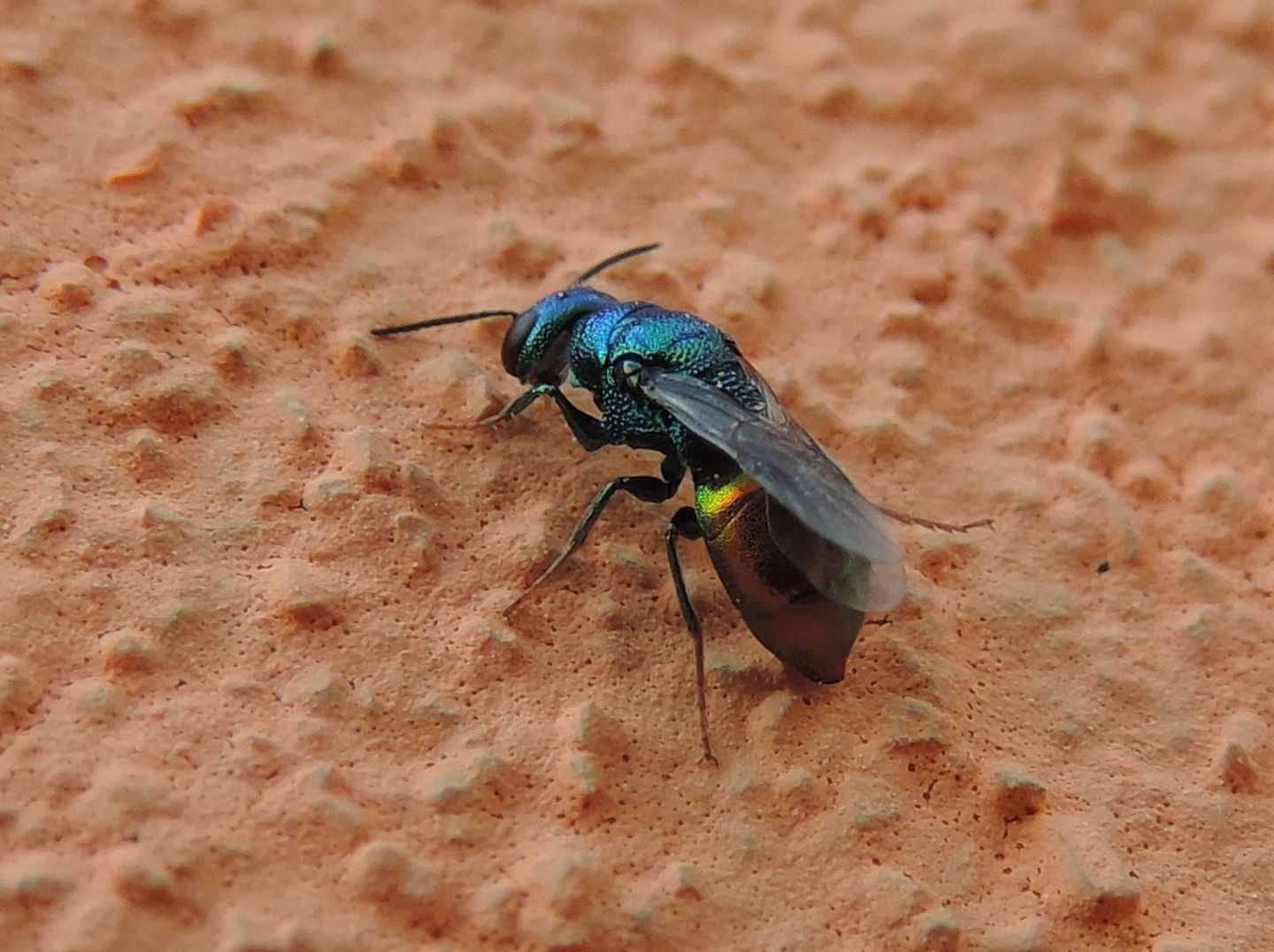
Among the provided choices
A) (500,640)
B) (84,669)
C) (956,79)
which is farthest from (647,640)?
(956,79)

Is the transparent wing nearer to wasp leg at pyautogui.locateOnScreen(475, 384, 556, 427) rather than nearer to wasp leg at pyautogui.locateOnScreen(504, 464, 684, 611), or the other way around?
wasp leg at pyautogui.locateOnScreen(504, 464, 684, 611)

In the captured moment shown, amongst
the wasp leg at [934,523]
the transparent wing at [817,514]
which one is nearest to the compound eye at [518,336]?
the transparent wing at [817,514]

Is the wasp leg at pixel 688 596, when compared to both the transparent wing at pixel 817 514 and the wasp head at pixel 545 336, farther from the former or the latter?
the wasp head at pixel 545 336

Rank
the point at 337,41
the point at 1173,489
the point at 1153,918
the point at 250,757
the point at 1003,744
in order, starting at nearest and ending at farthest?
the point at 250,757 → the point at 1153,918 → the point at 1003,744 → the point at 1173,489 → the point at 337,41

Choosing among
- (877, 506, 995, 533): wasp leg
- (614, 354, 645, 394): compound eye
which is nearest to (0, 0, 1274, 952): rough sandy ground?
(877, 506, 995, 533): wasp leg

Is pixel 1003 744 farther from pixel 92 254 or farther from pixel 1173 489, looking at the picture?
pixel 92 254

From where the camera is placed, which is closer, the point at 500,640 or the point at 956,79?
the point at 500,640

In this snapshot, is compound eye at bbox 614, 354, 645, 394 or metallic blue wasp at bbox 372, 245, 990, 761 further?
compound eye at bbox 614, 354, 645, 394
